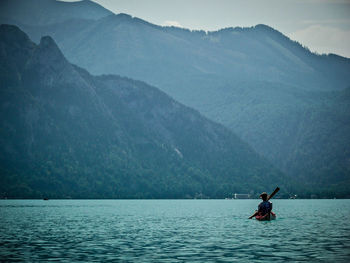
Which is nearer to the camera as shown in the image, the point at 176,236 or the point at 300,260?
the point at 300,260

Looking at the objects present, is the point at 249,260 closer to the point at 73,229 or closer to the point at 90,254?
the point at 90,254

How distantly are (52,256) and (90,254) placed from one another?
3262mm

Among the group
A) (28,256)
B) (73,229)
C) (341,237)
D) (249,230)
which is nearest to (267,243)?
(341,237)

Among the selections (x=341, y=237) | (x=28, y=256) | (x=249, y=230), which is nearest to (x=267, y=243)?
(x=341, y=237)

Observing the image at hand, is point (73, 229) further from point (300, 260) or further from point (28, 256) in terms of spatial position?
point (300, 260)

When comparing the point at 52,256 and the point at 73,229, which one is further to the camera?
the point at 73,229

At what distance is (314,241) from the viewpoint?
60188 millimetres

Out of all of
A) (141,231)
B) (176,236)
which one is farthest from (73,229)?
(176,236)

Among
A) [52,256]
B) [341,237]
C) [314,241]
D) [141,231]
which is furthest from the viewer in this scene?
[141,231]

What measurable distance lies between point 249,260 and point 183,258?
5403mm

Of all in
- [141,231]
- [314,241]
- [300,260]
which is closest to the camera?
[300,260]

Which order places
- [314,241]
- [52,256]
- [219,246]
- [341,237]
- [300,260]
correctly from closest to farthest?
[300,260]
[52,256]
[219,246]
[314,241]
[341,237]

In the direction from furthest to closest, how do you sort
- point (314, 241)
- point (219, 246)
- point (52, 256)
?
point (314, 241), point (219, 246), point (52, 256)

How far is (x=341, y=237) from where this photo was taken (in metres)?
64.7
